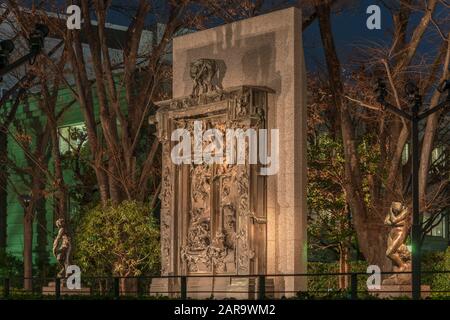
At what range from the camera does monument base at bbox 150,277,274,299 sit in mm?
27531

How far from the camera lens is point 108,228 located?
3503cm

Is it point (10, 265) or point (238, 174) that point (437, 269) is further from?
point (10, 265)

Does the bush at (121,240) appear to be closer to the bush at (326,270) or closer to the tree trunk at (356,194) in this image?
the bush at (326,270)

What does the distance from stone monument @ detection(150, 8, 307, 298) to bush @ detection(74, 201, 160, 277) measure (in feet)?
14.8

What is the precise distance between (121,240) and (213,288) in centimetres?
706

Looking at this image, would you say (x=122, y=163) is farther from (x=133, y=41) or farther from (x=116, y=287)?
(x=116, y=287)

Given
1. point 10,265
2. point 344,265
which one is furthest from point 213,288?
point 10,265

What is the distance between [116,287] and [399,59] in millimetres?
14502

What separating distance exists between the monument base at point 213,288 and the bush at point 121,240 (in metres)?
4.27

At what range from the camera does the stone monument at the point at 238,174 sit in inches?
1088

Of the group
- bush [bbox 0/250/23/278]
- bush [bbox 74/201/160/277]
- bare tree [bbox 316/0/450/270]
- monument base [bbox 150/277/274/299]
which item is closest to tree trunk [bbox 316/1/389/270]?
bare tree [bbox 316/0/450/270]

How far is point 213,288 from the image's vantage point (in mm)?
28812

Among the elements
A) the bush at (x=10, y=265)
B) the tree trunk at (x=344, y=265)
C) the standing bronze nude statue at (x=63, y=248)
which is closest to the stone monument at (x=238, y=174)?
the standing bronze nude statue at (x=63, y=248)

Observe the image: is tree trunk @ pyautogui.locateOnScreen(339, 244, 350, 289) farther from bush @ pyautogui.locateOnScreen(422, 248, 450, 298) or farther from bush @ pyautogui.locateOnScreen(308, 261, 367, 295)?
bush @ pyautogui.locateOnScreen(422, 248, 450, 298)
